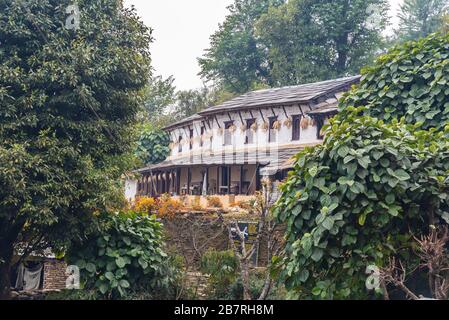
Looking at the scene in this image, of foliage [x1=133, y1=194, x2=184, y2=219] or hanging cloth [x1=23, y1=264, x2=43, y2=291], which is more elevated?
foliage [x1=133, y1=194, x2=184, y2=219]

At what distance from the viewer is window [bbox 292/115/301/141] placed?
94.4 ft

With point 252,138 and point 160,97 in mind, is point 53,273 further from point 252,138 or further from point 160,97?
point 160,97

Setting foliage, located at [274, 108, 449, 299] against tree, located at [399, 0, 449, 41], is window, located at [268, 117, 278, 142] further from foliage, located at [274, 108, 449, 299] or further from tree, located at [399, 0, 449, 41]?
tree, located at [399, 0, 449, 41]

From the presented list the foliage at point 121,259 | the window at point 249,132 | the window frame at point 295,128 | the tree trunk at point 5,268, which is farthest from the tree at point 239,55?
the tree trunk at point 5,268

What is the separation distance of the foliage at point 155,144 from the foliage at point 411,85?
27773 mm

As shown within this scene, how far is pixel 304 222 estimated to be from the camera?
9766 millimetres

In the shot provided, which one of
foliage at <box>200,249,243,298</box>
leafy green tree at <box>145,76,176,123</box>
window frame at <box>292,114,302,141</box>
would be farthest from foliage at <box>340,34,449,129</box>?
leafy green tree at <box>145,76,176,123</box>

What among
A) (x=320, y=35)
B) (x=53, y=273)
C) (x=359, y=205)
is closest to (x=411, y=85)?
(x=359, y=205)

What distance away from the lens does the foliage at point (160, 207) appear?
63.6ft

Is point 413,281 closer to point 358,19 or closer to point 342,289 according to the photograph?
point 342,289

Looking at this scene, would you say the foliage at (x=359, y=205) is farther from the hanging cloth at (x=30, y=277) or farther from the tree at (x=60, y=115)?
the hanging cloth at (x=30, y=277)

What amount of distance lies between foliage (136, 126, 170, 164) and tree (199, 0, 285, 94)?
403 inches
